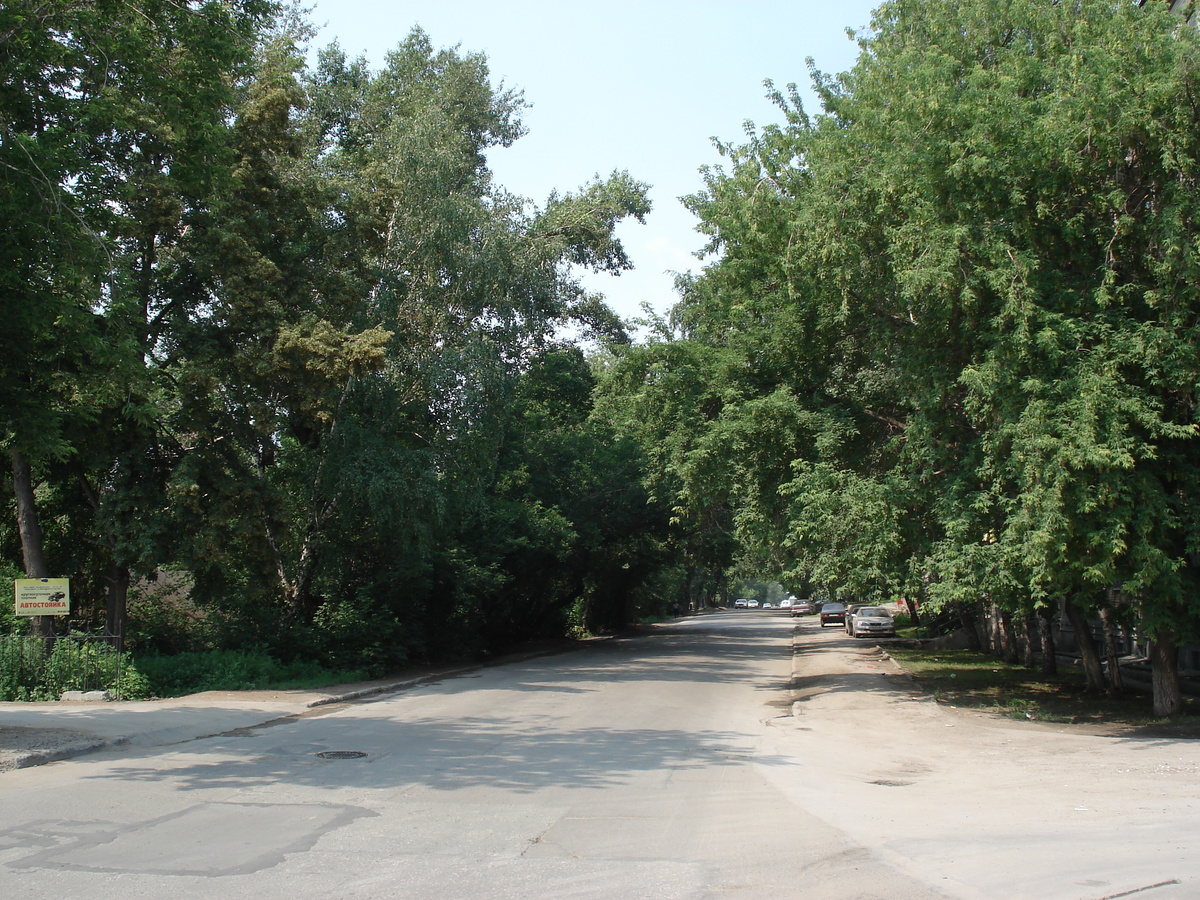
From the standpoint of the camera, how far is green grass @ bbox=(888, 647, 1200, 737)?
14820 millimetres

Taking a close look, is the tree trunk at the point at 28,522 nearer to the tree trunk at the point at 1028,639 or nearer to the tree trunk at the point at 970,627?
the tree trunk at the point at 1028,639

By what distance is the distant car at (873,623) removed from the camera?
3956 cm

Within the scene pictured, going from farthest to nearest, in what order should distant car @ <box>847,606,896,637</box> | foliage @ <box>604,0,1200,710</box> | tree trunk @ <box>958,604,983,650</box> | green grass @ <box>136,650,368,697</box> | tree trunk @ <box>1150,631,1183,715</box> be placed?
distant car @ <box>847,606,896,637</box> → tree trunk @ <box>958,604,983,650</box> → green grass @ <box>136,650,368,697</box> → tree trunk @ <box>1150,631,1183,715</box> → foliage @ <box>604,0,1200,710</box>

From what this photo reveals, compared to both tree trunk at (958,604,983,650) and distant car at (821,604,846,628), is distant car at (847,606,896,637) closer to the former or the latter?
tree trunk at (958,604,983,650)

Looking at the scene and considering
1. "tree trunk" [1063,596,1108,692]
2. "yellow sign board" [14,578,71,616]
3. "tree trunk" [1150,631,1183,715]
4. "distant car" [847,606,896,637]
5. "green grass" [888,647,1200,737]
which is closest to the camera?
"tree trunk" [1150,631,1183,715]

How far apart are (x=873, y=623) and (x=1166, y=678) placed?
2569cm

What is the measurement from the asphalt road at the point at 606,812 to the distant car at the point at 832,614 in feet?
132

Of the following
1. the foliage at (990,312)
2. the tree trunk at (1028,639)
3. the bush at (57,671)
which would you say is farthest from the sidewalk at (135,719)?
the tree trunk at (1028,639)

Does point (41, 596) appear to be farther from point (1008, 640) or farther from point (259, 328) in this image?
point (1008, 640)

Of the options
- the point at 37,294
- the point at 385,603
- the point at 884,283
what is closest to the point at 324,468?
the point at 385,603

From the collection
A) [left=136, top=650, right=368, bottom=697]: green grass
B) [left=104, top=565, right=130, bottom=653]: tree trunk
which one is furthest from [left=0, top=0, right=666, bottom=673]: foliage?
[left=136, top=650, right=368, bottom=697]: green grass

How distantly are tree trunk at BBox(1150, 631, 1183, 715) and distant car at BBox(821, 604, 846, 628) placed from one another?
39.8m

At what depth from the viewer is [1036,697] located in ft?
59.2

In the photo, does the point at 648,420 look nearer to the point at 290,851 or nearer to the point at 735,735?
the point at 735,735
